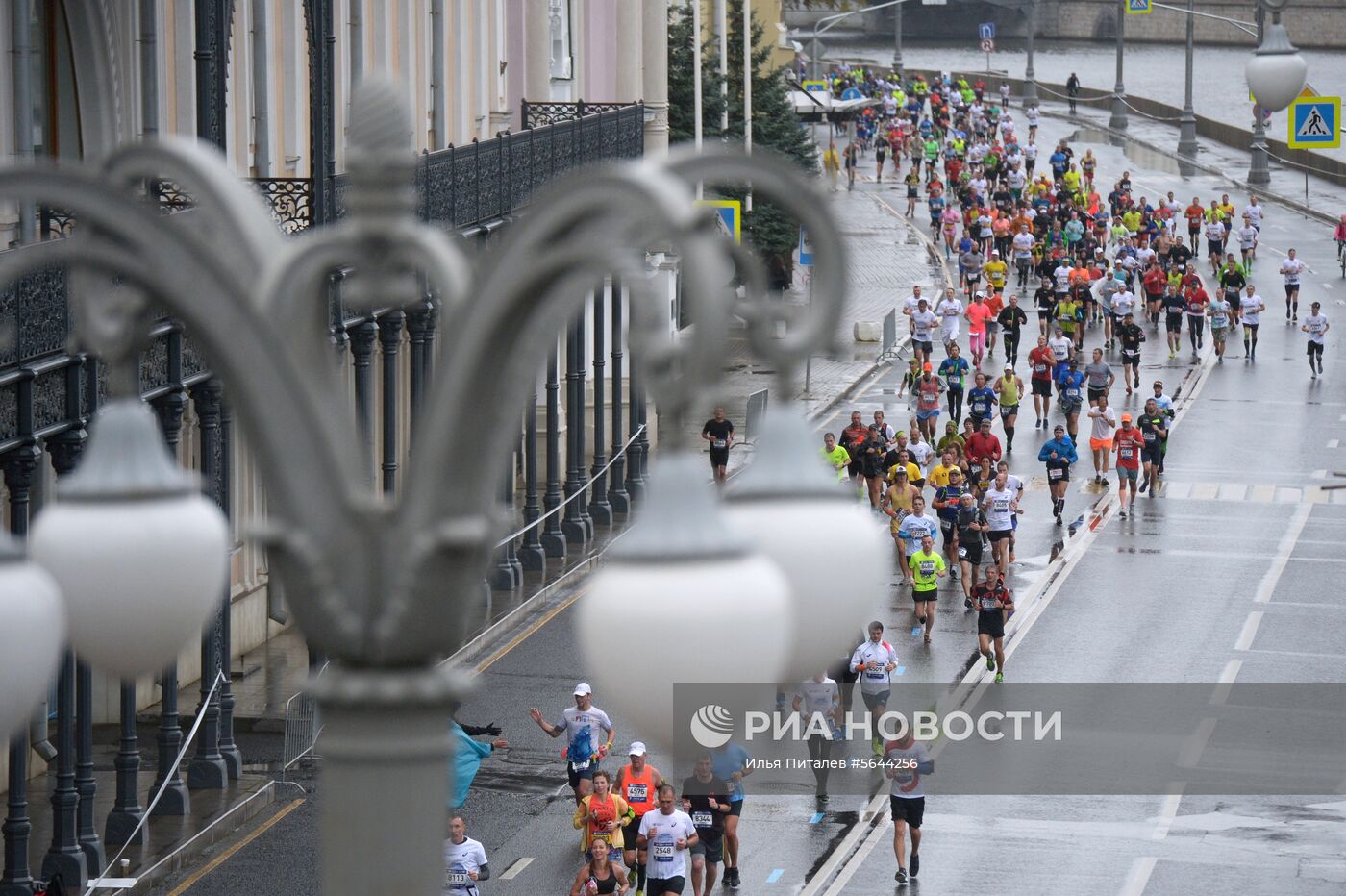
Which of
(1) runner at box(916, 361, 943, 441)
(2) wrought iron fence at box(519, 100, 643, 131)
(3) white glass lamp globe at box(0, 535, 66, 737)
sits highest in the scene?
(3) white glass lamp globe at box(0, 535, 66, 737)

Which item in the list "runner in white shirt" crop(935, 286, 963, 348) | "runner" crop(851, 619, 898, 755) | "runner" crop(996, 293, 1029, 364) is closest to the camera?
"runner" crop(851, 619, 898, 755)

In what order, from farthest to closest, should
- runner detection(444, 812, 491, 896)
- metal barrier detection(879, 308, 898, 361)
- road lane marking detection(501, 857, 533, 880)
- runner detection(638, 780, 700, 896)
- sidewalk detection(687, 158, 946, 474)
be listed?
metal barrier detection(879, 308, 898, 361) < sidewalk detection(687, 158, 946, 474) < road lane marking detection(501, 857, 533, 880) < runner detection(638, 780, 700, 896) < runner detection(444, 812, 491, 896)

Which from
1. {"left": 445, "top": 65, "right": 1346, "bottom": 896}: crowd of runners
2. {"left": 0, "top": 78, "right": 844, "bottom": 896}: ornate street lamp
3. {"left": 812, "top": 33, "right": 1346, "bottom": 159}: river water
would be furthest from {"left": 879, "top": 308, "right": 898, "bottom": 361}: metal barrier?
{"left": 812, "top": 33, "right": 1346, "bottom": 159}: river water

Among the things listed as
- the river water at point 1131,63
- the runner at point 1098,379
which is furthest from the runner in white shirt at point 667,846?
the river water at point 1131,63

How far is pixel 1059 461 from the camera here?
119 feet

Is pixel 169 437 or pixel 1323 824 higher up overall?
pixel 169 437

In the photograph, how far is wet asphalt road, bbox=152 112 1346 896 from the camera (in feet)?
69.4

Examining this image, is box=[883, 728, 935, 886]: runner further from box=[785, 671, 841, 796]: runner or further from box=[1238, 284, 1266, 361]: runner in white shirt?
box=[1238, 284, 1266, 361]: runner in white shirt

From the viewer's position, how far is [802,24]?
548 feet

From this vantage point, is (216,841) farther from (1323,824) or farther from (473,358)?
(473,358)

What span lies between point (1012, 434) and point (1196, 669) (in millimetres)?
14253

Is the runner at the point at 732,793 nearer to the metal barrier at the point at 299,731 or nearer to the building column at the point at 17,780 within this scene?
the metal barrier at the point at 299,731

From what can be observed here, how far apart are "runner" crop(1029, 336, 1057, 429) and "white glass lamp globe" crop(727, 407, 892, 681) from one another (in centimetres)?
3751

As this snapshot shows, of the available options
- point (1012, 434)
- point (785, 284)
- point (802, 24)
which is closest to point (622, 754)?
point (1012, 434)
